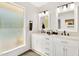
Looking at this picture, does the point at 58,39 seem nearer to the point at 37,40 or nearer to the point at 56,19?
the point at 56,19

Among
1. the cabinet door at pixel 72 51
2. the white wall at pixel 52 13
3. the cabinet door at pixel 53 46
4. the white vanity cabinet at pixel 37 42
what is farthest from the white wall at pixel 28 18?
the cabinet door at pixel 72 51

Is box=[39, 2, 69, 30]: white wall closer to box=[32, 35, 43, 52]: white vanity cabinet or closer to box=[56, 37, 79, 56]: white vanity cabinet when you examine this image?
box=[32, 35, 43, 52]: white vanity cabinet

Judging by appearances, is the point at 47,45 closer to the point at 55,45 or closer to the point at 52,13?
the point at 55,45

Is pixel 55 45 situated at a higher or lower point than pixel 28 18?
lower

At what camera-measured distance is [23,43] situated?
3336mm

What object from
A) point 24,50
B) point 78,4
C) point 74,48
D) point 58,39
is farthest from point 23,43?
point 78,4

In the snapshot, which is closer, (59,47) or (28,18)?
(59,47)

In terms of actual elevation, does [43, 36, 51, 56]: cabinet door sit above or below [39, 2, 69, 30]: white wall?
below

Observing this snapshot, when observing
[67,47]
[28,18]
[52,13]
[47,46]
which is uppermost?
[52,13]

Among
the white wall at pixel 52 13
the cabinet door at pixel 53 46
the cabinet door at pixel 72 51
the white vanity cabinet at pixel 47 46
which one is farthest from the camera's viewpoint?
the white wall at pixel 52 13

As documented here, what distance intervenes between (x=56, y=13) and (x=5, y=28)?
5.23ft

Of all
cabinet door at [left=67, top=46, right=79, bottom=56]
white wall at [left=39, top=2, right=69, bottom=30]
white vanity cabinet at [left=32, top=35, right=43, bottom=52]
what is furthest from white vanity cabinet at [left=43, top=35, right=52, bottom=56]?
cabinet door at [left=67, top=46, right=79, bottom=56]

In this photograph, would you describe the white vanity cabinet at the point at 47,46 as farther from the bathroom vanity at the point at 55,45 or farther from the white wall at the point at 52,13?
the white wall at the point at 52,13

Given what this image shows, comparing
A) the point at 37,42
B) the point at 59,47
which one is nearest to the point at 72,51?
the point at 59,47
